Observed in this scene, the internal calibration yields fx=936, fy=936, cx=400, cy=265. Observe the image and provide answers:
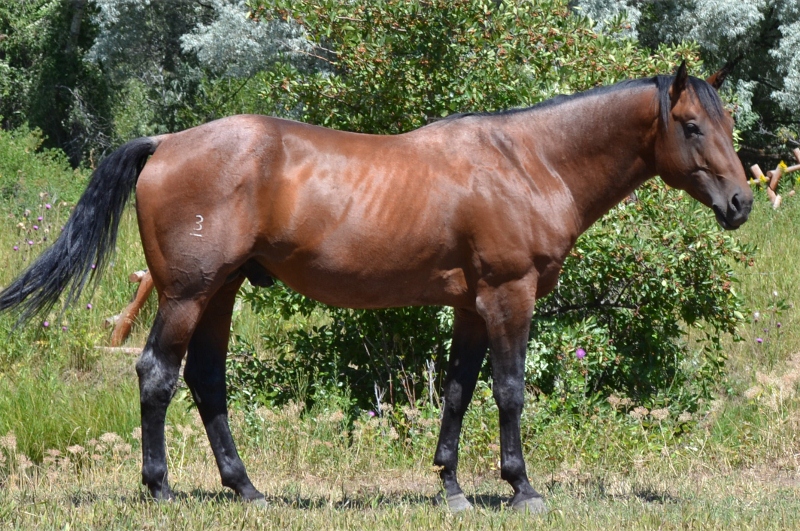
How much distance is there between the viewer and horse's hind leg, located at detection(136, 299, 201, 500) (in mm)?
4648

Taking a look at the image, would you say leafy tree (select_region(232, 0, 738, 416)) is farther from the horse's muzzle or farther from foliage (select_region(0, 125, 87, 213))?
foliage (select_region(0, 125, 87, 213))

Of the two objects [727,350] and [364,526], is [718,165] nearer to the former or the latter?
[364,526]

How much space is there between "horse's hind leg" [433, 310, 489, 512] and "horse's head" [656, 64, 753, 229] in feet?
4.44

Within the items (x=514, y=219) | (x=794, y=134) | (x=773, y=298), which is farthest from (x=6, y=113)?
(x=514, y=219)

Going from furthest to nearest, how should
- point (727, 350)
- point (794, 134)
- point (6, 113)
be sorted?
point (6, 113)
point (794, 134)
point (727, 350)

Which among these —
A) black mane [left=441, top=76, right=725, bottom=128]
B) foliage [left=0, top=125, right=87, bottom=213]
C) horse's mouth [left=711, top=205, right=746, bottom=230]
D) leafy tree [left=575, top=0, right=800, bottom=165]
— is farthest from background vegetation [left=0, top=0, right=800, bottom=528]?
leafy tree [left=575, top=0, right=800, bottom=165]

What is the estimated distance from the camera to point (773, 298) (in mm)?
9570

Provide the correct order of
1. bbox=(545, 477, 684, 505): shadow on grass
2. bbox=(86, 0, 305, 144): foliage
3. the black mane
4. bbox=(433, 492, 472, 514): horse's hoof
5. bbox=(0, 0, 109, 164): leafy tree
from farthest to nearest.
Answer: bbox=(0, 0, 109, 164): leafy tree < bbox=(86, 0, 305, 144): foliage < bbox=(545, 477, 684, 505): shadow on grass < bbox=(433, 492, 472, 514): horse's hoof < the black mane

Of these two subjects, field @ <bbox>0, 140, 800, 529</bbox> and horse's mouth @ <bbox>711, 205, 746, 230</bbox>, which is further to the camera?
horse's mouth @ <bbox>711, 205, 746, 230</bbox>

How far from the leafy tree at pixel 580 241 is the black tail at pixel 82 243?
81.4 inches

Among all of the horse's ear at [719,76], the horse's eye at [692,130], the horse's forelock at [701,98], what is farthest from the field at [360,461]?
the horse's ear at [719,76]

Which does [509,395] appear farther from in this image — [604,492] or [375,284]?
[604,492]

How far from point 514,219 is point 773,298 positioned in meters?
5.80

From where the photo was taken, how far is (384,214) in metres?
4.73
